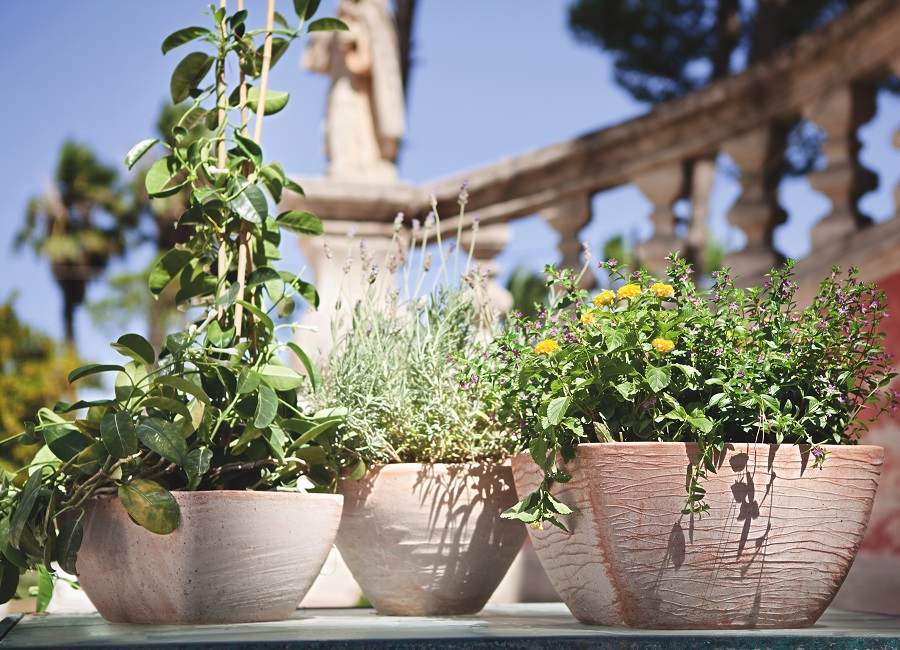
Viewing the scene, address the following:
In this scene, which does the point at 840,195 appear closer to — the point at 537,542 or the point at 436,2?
the point at 537,542

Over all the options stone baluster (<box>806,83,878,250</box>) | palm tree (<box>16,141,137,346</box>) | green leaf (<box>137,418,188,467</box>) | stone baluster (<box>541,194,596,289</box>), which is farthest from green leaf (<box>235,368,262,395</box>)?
palm tree (<box>16,141,137,346</box>)

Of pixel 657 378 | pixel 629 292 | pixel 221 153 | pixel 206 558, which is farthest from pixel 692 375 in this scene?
pixel 221 153

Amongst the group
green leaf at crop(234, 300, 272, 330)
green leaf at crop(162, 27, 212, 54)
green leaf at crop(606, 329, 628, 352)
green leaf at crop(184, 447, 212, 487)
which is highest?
green leaf at crop(162, 27, 212, 54)

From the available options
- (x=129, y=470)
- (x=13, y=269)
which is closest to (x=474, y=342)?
(x=129, y=470)

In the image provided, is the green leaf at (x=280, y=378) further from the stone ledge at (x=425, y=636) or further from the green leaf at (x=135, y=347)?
the stone ledge at (x=425, y=636)

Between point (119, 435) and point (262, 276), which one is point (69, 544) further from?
point (262, 276)

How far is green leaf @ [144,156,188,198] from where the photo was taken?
166cm

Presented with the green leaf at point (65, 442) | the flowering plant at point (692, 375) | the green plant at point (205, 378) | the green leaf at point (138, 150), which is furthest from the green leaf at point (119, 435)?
the flowering plant at point (692, 375)

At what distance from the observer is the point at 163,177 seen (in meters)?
1.68

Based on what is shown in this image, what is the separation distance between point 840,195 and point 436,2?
17.7m

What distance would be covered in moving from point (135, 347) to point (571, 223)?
2.71 meters

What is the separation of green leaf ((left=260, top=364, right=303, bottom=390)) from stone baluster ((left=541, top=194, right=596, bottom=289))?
2.54 metres

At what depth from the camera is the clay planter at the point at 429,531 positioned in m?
1.69

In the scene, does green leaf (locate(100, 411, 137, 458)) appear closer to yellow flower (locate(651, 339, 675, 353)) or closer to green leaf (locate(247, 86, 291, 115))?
green leaf (locate(247, 86, 291, 115))
